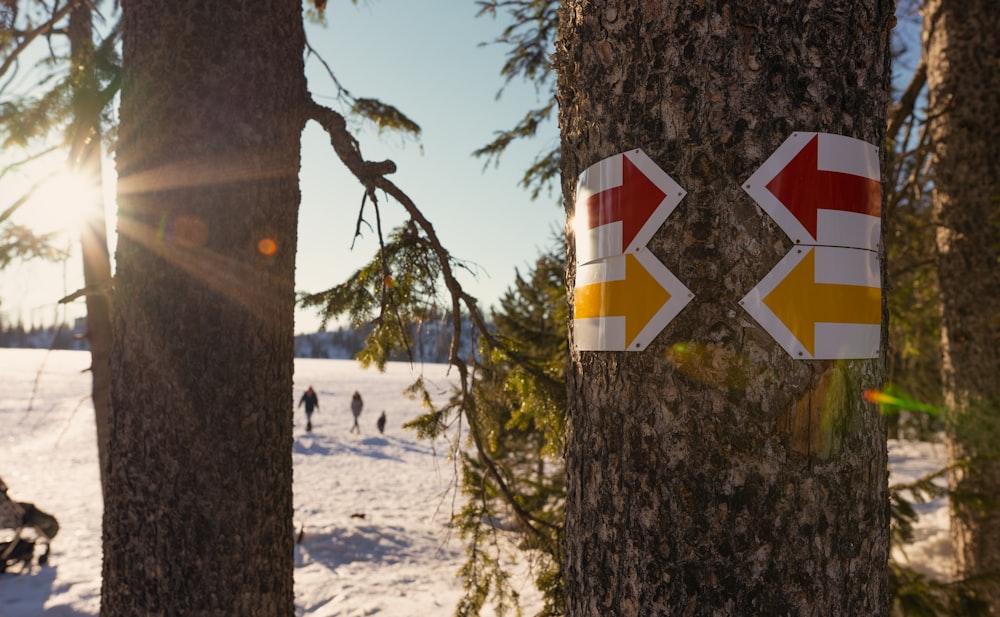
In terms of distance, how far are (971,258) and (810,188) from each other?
445cm

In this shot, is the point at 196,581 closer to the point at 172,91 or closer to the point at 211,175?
the point at 211,175

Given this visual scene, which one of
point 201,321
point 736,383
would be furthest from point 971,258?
point 201,321

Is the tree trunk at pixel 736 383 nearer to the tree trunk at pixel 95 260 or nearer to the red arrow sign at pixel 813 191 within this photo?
the red arrow sign at pixel 813 191

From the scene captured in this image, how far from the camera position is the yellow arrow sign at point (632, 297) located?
4.73 feet

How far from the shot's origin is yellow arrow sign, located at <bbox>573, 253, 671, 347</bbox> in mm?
1442

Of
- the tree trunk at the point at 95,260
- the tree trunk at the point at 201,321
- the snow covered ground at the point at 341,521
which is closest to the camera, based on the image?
the tree trunk at the point at 201,321

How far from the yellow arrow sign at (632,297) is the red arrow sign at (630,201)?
0.23 ft

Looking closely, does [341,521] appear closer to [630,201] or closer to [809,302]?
[630,201]

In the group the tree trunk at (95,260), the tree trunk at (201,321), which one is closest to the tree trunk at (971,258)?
the tree trunk at (201,321)

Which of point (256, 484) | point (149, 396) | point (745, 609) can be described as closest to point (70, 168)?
point (149, 396)

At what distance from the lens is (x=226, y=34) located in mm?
2734

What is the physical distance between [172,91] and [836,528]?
9.34ft

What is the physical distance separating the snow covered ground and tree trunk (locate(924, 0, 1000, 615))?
8.99ft

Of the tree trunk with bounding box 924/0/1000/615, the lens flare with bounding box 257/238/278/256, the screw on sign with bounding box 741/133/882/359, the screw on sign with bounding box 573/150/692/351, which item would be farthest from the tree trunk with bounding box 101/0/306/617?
the tree trunk with bounding box 924/0/1000/615
